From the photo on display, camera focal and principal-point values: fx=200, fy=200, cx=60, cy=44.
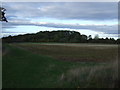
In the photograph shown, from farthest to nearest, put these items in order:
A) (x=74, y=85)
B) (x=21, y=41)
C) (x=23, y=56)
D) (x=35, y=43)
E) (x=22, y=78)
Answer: (x=35, y=43), (x=21, y=41), (x=23, y=56), (x=22, y=78), (x=74, y=85)

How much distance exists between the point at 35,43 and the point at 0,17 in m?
4.76

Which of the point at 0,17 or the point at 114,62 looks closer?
the point at 114,62

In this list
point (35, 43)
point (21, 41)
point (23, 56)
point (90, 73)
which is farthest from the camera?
point (35, 43)

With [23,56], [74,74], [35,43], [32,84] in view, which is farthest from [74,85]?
[35,43]

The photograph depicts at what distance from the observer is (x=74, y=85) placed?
731cm

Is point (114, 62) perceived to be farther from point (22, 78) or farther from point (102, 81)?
point (22, 78)

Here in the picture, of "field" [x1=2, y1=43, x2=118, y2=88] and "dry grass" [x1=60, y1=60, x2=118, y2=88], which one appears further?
"field" [x1=2, y1=43, x2=118, y2=88]

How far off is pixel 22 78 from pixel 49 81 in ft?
4.17

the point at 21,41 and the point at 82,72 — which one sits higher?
the point at 21,41

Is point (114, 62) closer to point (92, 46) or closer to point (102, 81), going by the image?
point (102, 81)

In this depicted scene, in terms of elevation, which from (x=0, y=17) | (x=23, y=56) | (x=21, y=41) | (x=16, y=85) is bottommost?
(x=16, y=85)

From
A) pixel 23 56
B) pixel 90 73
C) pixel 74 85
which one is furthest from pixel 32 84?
pixel 23 56

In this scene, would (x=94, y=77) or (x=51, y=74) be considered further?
(x=51, y=74)

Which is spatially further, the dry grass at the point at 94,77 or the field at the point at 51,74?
the field at the point at 51,74
